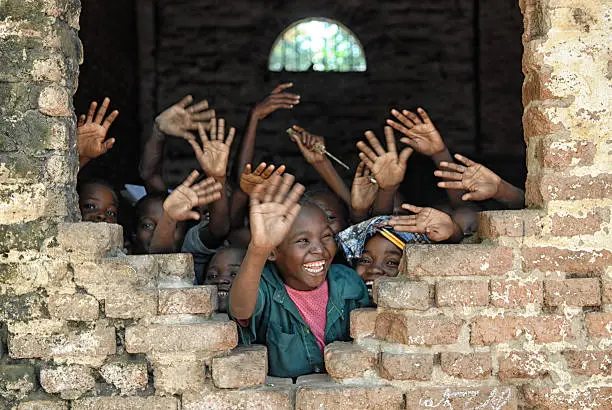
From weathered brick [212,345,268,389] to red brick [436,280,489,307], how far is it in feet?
2.61

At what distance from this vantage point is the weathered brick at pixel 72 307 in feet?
11.6

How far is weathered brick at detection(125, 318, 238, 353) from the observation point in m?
3.55

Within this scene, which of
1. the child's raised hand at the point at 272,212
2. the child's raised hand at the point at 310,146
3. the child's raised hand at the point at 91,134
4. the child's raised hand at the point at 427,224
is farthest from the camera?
the child's raised hand at the point at 310,146

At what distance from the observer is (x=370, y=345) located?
3.67m

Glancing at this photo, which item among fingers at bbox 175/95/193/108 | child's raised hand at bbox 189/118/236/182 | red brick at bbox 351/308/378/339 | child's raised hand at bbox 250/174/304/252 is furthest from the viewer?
fingers at bbox 175/95/193/108

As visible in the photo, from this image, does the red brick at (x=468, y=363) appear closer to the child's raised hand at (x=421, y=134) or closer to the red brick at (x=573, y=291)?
the red brick at (x=573, y=291)

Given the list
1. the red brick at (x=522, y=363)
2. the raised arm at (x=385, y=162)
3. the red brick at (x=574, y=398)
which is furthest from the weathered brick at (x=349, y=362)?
the raised arm at (x=385, y=162)

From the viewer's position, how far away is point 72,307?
3.54 meters

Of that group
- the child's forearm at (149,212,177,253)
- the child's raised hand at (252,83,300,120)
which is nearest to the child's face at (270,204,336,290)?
the child's forearm at (149,212,177,253)

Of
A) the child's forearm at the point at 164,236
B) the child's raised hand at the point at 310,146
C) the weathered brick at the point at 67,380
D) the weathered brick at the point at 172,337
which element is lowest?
the weathered brick at the point at 67,380

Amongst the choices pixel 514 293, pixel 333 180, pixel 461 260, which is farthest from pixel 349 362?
pixel 333 180

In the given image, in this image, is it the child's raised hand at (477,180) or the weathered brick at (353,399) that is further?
the child's raised hand at (477,180)

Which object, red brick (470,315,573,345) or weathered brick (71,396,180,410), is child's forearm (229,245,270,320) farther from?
red brick (470,315,573,345)

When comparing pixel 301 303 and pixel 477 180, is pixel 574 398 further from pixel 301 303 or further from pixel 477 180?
pixel 301 303
